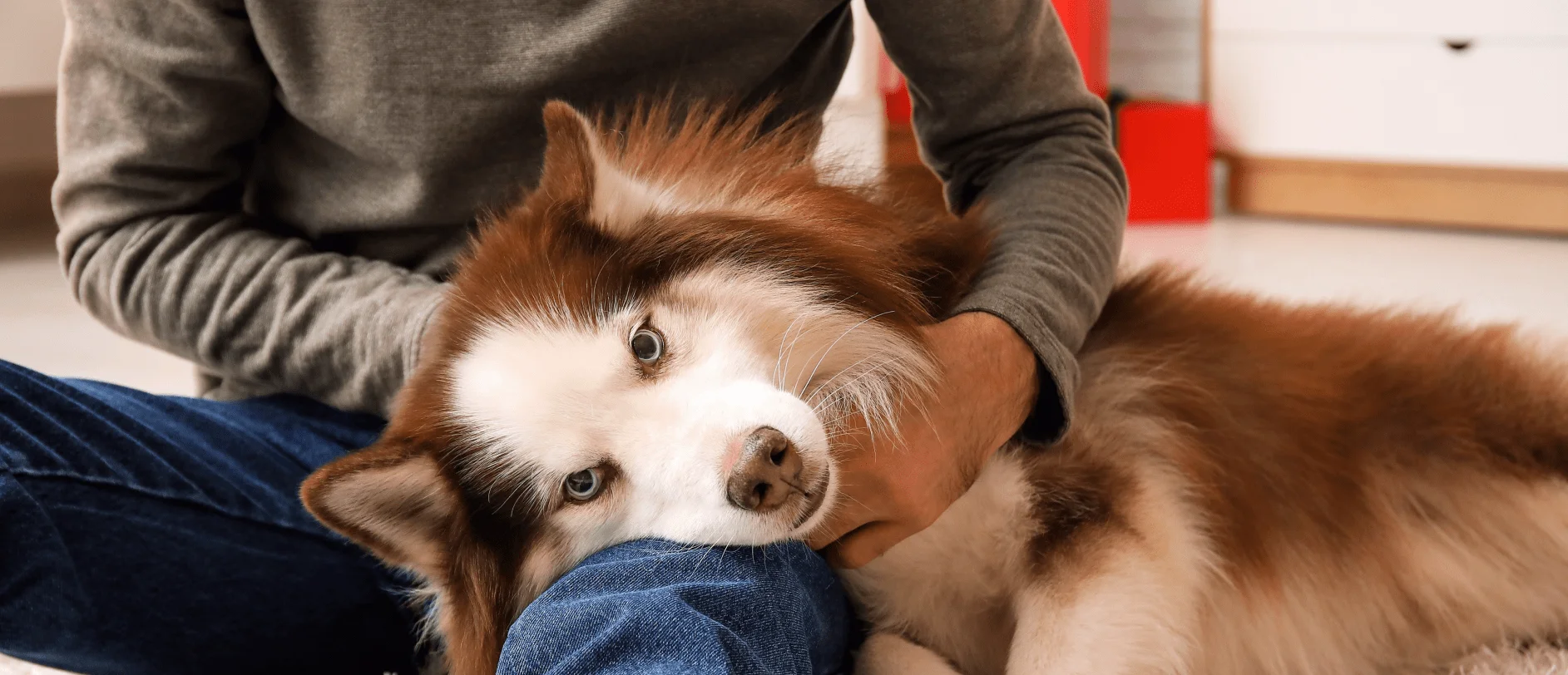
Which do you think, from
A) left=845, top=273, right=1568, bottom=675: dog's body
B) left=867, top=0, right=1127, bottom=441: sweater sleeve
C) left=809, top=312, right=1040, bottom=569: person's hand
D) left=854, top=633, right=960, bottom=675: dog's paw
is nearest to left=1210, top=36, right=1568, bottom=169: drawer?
left=845, top=273, right=1568, bottom=675: dog's body

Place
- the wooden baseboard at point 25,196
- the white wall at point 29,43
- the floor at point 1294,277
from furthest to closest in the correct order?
the wooden baseboard at point 25,196
the white wall at point 29,43
the floor at point 1294,277

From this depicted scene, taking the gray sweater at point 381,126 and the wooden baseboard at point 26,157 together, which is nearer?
the gray sweater at point 381,126

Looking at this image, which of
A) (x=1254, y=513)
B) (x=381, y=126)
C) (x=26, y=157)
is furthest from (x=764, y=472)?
(x=26, y=157)

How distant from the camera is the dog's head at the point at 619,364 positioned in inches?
49.8

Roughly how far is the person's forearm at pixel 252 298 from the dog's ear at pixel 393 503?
0.92 ft

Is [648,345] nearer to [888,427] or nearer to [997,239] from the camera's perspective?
[888,427]

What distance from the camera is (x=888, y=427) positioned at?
4.59 ft

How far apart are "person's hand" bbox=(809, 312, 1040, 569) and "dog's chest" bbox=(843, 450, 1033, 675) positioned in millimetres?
41

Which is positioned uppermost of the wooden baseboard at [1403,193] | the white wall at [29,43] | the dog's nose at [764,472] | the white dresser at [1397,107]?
the dog's nose at [764,472]

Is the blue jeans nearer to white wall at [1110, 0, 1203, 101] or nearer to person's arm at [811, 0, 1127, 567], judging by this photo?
person's arm at [811, 0, 1127, 567]

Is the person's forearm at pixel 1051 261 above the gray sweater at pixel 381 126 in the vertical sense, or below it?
below

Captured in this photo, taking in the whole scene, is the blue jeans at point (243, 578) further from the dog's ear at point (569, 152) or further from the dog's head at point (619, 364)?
the dog's ear at point (569, 152)

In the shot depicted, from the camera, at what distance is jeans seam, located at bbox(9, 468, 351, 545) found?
4.40 ft

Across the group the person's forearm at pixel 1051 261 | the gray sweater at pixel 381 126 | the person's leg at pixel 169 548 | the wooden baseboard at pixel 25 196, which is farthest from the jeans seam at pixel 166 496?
the wooden baseboard at pixel 25 196
